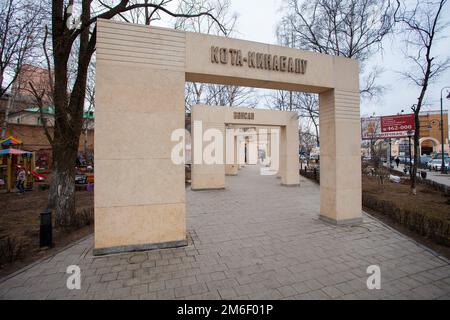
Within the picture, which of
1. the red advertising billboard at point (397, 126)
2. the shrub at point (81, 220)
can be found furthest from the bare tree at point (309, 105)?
the shrub at point (81, 220)

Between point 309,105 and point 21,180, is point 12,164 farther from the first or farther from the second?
point 309,105

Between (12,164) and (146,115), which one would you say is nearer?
(146,115)

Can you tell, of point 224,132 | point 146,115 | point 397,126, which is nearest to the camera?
point 146,115

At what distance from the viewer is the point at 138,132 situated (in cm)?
448

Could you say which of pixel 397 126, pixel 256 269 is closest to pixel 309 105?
pixel 397 126

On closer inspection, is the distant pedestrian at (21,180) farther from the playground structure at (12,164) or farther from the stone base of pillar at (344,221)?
the stone base of pillar at (344,221)

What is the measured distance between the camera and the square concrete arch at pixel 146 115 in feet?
14.1

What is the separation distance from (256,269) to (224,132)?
34.7 ft

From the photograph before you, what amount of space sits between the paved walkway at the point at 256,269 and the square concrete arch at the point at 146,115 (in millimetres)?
651

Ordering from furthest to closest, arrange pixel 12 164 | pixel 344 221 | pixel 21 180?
pixel 12 164
pixel 21 180
pixel 344 221

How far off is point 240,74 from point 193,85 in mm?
19005

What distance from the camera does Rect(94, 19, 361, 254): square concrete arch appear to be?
14.1ft

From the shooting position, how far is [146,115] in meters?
4.53

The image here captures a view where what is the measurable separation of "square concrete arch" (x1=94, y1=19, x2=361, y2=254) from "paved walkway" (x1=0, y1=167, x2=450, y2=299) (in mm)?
651
